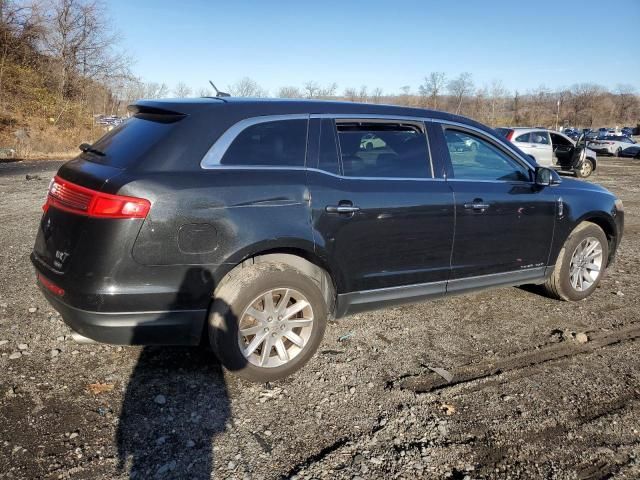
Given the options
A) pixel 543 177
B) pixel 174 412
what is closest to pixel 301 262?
pixel 174 412

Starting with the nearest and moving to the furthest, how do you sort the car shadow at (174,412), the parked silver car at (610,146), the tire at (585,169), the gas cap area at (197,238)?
1. the car shadow at (174,412)
2. the gas cap area at (197,238)
3. the tire at (585,169)
4. the parked silver car at (610,146)

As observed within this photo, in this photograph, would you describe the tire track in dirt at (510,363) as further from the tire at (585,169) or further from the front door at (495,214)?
the tire at (585,169)

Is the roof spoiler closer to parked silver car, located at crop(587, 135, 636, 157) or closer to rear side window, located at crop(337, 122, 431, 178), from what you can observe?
rear side window, located at crop(337, 122, 431, 178)

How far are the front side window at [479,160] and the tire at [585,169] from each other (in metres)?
15.6

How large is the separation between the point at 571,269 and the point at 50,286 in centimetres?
445

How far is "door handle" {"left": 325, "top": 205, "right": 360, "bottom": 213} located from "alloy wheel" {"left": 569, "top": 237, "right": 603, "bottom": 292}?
2.60m

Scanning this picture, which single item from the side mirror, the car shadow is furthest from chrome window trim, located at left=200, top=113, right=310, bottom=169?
the side mirror

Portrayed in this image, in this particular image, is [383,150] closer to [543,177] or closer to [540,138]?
[543,177]

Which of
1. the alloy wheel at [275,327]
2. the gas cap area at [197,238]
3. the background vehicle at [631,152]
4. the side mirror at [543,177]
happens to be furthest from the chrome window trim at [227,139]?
the background vehicle at [631,152]

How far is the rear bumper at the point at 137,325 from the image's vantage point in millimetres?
2953

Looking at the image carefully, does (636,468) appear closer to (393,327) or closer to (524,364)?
(524,364)

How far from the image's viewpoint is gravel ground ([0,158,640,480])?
2572 mm

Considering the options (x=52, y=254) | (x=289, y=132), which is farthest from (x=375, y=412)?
(x=52, y=254)

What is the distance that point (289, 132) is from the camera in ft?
11.3
